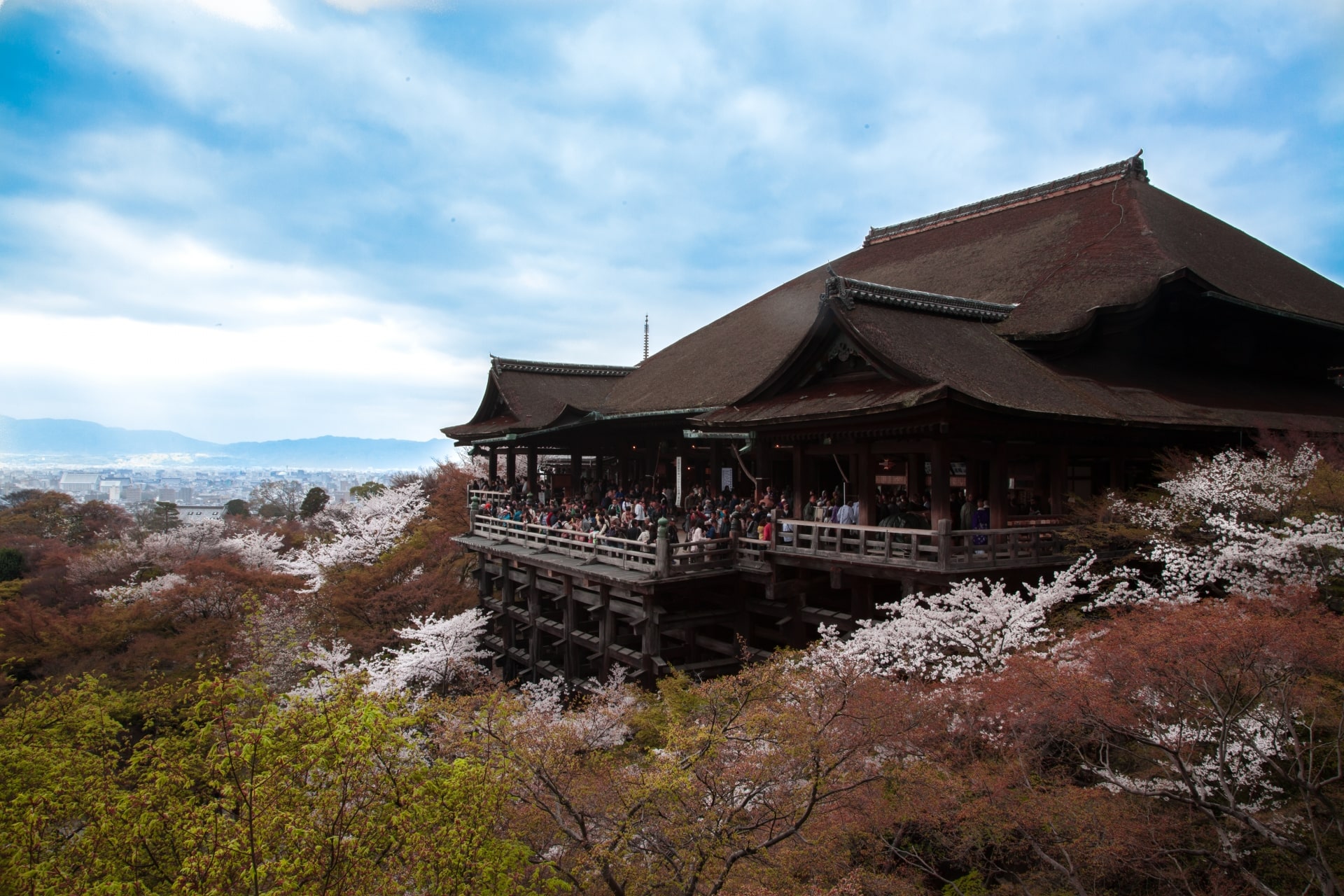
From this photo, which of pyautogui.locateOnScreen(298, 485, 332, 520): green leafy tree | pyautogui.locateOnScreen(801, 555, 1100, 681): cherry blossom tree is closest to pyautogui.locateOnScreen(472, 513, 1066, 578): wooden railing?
pyautogui.locateOnScreen(801, 555, 1100, 681): cherry blossom tree

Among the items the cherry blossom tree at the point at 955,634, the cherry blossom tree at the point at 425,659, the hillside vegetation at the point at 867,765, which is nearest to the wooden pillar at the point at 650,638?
the hillside vegetation at the point at 867,765

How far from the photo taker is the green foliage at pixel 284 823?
17.2 feet

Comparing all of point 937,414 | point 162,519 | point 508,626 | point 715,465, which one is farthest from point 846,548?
point 162,519

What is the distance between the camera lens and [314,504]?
5950 cm

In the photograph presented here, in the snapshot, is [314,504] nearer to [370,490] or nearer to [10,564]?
[370,490]

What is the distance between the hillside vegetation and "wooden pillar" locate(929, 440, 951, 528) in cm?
139

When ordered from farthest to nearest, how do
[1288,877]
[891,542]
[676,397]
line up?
[676,397], [891,542], [1288,877]

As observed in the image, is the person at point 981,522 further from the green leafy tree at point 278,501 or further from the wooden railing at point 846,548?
the green leafy tree at point 278,501

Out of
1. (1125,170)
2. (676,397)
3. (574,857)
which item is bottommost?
(574,857)

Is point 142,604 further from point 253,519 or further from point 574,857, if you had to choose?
point 253,519

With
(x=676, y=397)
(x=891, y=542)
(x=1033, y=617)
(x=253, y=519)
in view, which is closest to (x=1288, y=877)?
(x=1033, y=617)

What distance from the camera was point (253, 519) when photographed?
52.8 m

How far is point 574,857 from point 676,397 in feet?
46.1

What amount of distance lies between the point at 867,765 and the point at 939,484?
4.65 m
